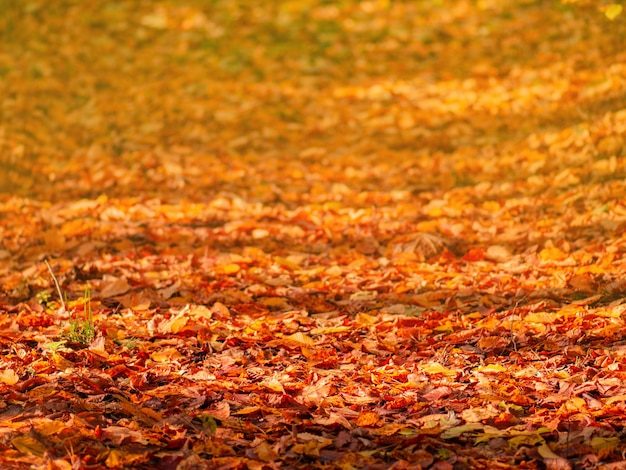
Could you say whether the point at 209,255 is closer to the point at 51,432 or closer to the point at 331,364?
the point at 331,364

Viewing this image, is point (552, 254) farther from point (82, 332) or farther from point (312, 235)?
point (82, 332)

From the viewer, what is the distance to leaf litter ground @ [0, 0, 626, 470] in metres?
3.10

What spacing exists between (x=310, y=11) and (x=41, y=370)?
8.47 metres

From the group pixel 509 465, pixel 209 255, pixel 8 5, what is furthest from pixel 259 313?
pixel 8 5

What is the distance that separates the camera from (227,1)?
11.4m

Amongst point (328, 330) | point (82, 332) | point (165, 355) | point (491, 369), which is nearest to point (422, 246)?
point (328, 330)

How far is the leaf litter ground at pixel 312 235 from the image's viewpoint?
3.10 m

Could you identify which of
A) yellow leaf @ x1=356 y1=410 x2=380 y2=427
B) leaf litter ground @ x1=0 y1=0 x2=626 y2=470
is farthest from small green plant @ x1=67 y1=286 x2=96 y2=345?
yellow leaf @ x1=356 y1=410 x2=380 y2=427

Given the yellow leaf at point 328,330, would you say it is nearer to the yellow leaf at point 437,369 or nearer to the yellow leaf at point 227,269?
the yellow leaf at point 437,369

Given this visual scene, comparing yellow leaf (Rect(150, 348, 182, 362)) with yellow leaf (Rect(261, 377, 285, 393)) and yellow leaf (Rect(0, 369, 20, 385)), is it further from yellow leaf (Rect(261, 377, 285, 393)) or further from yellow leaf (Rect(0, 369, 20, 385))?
yellow leaf (Rect(0, 369, 20, 385))

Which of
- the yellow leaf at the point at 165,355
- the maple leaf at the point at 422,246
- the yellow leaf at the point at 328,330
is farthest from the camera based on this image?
the maple leaf at the point at 422,246

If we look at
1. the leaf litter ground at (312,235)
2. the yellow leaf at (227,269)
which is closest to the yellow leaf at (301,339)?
the leaf litter ground at (312,235)

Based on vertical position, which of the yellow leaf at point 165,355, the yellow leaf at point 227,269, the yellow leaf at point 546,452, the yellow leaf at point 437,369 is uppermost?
the yellow leaf at point 546,452

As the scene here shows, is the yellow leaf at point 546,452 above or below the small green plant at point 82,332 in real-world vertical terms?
above
